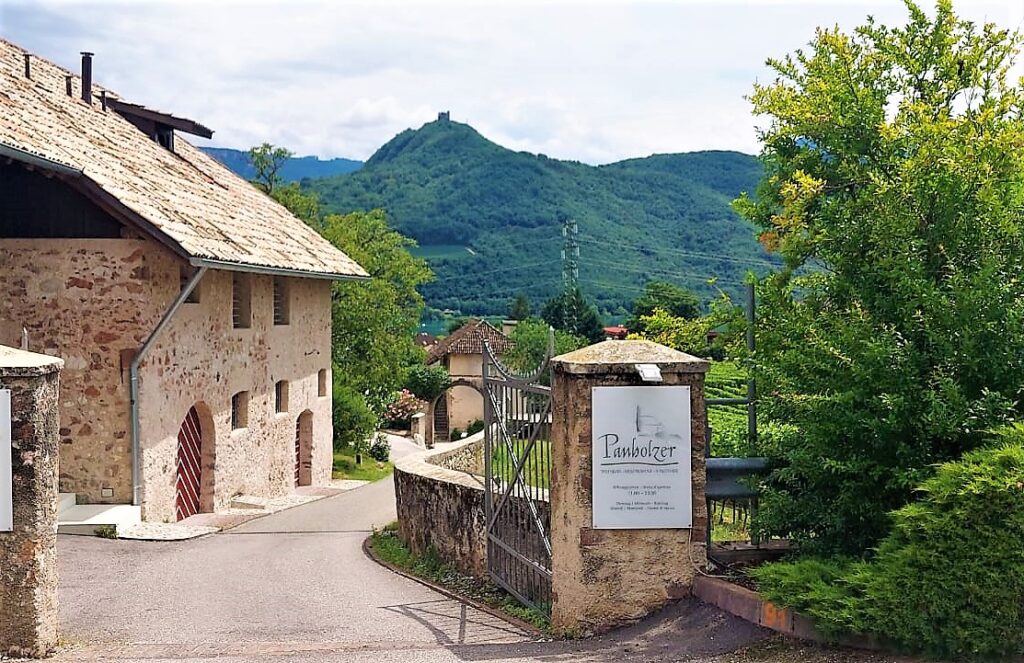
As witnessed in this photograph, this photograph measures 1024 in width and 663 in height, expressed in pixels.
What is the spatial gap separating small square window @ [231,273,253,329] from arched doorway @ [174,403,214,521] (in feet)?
7.71

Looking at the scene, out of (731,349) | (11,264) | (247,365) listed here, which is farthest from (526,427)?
(247,365)

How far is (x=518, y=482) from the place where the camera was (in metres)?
9.07

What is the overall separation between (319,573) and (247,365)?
950 cm

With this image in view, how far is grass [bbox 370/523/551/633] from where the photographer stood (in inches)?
351

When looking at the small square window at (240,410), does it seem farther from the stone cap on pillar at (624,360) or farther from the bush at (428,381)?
the bush at (428,381)

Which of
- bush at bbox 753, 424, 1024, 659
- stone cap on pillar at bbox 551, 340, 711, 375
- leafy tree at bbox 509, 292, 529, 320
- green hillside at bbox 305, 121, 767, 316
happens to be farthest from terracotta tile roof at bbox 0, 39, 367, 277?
green hillside at bbox 305, 121, 767, 316

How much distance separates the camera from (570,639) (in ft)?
24.9

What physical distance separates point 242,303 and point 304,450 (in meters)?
6.70

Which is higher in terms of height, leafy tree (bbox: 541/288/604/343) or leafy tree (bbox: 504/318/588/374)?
leafy tree (bbox: 541/288/604/343)

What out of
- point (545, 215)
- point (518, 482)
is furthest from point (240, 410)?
point (545, 215)

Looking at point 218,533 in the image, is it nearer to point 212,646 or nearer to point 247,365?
point 247,365

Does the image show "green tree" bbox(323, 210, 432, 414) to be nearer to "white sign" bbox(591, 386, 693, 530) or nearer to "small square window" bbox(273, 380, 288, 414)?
"small square window" bbox(273, 380, 288, 414)

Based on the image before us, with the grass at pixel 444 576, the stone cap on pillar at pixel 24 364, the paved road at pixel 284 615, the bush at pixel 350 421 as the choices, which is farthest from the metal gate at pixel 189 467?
the bush at pixel 350 421

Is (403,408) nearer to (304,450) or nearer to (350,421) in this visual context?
(350,421)
